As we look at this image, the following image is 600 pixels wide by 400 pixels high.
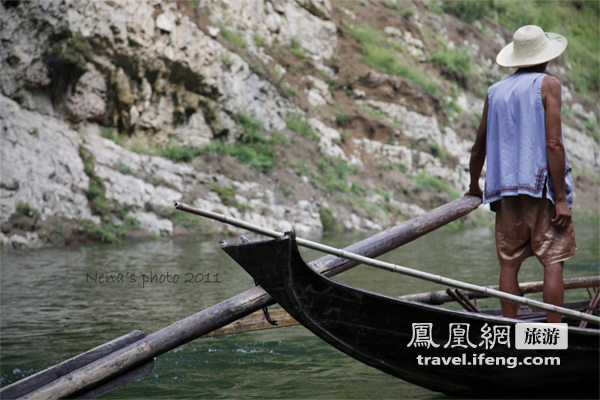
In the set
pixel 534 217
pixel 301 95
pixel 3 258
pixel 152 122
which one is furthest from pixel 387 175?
pixel 534 217

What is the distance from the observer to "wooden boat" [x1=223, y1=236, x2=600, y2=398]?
8.18 feet

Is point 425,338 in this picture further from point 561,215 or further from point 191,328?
point 191,328

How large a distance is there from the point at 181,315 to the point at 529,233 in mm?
3389

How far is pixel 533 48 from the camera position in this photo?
10.8 ft

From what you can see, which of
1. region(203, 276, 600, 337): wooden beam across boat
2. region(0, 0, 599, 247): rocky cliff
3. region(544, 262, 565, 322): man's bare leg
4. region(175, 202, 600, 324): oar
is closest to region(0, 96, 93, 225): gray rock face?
region(0, 0, 599, 247): rocky cliff

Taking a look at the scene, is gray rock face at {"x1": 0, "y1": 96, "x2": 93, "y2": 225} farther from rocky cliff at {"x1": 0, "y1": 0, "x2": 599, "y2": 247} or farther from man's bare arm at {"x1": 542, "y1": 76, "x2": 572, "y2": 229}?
man's bare arm at {"x1": 542, "y1": 76, "x2": 572, "y2": 229}

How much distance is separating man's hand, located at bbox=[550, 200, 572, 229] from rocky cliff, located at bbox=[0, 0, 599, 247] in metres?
11.2

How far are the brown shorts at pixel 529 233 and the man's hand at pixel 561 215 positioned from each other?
0.04 m

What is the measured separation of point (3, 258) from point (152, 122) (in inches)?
285

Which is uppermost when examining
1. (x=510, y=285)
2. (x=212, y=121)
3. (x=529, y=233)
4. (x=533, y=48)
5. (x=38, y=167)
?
(x=212, y=121)

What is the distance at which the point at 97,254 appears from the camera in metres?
10.9

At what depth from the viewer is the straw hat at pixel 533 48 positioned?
3.26m

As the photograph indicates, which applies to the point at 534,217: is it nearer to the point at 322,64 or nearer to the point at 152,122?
the point at 152,122

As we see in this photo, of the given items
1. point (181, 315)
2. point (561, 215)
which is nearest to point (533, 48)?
point (561, 215)
